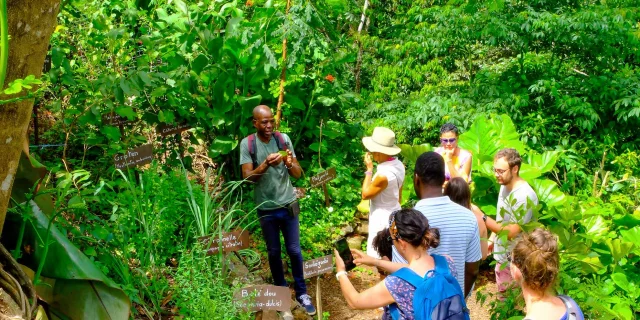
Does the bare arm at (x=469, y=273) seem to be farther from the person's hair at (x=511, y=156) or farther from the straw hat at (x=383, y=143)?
the straw hat at (x=383, y=143)

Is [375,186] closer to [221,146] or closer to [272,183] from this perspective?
[272,183]

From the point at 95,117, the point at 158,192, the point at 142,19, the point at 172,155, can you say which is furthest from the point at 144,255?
the point at 142,19

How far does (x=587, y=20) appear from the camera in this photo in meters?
6.50

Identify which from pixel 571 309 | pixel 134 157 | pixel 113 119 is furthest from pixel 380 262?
pixel 113 119

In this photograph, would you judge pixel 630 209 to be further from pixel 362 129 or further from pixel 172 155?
pixel 172 155

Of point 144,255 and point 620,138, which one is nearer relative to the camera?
point 144,255

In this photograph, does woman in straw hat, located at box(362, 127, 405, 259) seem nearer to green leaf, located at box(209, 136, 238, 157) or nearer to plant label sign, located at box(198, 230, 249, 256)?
plant label sign, located at box(198, 230, 249, 256)

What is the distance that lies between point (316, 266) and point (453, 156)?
6.75ft

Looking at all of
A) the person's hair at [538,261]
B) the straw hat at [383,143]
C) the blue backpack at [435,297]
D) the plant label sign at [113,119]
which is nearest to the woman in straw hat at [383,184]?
the straw hat at [383,143]

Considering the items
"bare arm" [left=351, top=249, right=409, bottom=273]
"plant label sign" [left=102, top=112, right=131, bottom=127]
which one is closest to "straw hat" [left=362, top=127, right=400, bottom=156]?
"bare arm" [left=351, top=249, right=409, bottom=273]

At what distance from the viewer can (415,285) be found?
268 centimetres

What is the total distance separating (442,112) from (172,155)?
2986mm

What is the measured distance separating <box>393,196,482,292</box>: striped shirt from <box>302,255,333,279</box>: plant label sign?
1.79 feet

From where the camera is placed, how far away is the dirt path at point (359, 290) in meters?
5.04
